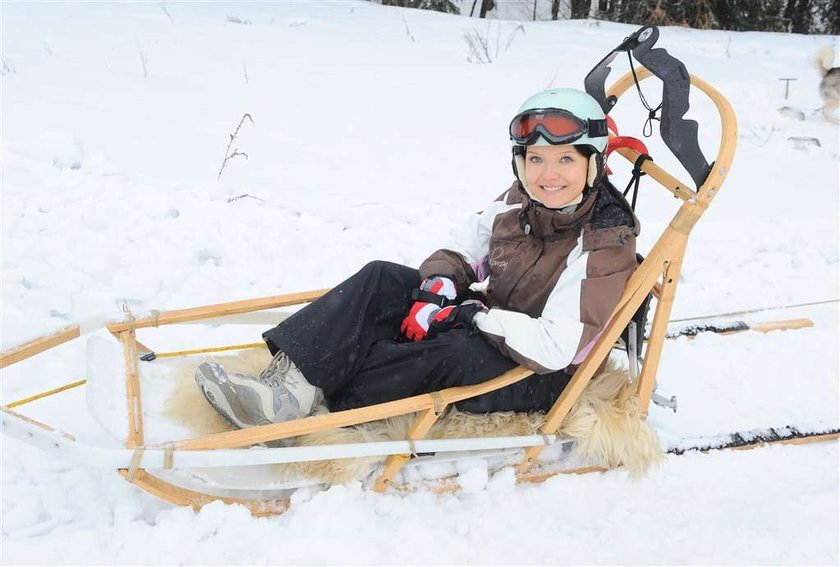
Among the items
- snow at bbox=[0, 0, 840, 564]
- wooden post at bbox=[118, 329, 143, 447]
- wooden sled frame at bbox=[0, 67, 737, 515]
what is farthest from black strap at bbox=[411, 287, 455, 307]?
wooden post at bbox=[118, 329, 143, 447]

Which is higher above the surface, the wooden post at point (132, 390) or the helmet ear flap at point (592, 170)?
the helmet ear flap at point (592, 170)

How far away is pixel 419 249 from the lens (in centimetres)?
414

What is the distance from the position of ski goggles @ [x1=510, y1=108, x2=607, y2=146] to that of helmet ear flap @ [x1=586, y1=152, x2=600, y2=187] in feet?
0.23

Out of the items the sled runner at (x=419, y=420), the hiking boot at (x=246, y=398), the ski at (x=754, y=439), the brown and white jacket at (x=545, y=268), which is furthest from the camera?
the ski at (x=754, y=439)

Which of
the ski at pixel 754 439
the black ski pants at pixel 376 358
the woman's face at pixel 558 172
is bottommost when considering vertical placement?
the ski at pixel 754 439

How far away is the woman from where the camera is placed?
7.49ft

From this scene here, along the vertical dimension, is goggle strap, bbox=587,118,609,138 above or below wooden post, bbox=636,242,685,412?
above

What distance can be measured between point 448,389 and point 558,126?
0.95 m

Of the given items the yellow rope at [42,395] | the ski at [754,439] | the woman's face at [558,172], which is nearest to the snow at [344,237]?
the ski at [754,439]

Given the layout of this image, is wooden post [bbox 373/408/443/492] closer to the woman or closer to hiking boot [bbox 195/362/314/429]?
the woman

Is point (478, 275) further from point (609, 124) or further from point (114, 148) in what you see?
point (114, 148)

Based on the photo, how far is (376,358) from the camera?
2.44m

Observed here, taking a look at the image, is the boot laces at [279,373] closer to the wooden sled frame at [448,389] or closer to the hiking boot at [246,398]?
the hiking boot at [246,398]

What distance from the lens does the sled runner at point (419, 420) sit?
2105 mm
